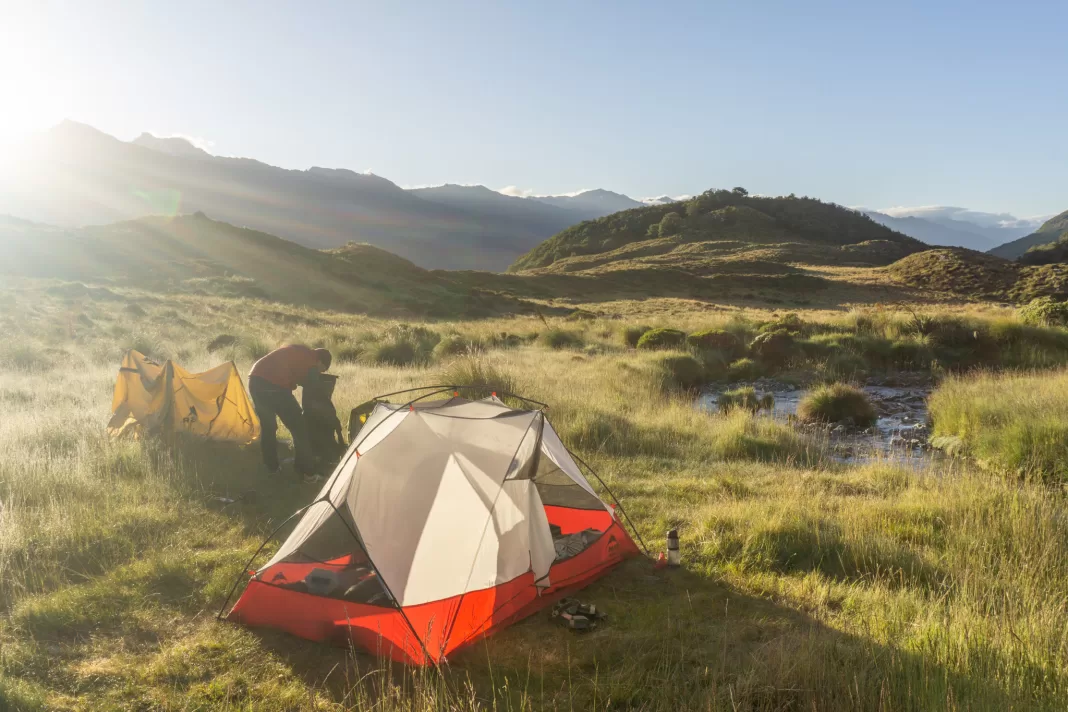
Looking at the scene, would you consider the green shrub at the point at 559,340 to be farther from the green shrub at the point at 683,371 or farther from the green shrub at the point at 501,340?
the green shrub at the point at 683,371

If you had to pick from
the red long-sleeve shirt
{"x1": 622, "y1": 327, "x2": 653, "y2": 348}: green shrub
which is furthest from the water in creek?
the red long-sleeve shirt

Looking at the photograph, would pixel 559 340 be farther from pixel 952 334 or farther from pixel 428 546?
pixel 428 546

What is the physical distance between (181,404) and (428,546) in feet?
20.8

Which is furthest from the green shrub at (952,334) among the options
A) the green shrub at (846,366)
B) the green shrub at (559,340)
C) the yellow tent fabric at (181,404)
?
the yellow tent fabric at (181,404)

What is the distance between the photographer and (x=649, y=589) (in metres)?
5.64

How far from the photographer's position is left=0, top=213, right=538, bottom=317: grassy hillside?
4284 centimetres

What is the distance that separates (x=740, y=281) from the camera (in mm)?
51344

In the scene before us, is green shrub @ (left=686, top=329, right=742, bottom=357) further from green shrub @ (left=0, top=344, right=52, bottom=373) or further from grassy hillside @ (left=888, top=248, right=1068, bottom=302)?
grassy hillside @ (left=888, top=248, right=1068, bottom=302)

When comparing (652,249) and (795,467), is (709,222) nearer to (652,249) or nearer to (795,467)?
(652,249)

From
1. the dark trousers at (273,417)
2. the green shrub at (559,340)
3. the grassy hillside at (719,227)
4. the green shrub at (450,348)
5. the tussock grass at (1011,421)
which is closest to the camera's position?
the tussock grass at (1011,421)

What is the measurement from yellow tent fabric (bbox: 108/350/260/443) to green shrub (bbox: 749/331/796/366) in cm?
1332

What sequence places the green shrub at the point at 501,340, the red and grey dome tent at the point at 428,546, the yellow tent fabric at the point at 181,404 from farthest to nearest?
1. the green shrub at the point at 501,340
2. the yellow tent fabric at the point at 181,404
3. the red and grey dome tent at the point at 428,546

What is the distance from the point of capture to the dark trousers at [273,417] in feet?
27.3

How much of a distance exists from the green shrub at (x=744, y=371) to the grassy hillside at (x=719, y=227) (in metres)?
62.5
